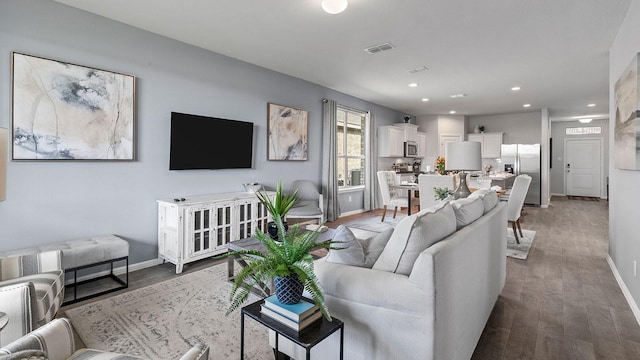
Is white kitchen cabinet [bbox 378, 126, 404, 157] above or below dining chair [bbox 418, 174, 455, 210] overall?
above

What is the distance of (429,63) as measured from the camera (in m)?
4.48

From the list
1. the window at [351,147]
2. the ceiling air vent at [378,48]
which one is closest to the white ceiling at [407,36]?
the ceiling air vent at [378,48]

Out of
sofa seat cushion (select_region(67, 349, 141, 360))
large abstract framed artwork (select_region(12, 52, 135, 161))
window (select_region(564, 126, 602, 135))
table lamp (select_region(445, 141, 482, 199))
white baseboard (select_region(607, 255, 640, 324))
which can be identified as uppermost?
window (select_region(564, 126, 602, 135))

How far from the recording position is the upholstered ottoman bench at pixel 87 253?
101 inches

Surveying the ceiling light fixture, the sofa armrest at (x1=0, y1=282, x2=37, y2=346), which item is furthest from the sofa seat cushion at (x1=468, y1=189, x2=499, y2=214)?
the sofa armrest at (x1=0, y1=282, x2=37, y2=346)

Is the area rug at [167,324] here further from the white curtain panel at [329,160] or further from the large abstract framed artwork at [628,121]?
the white curtain panel at [329,160]

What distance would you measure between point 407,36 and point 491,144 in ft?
22.2

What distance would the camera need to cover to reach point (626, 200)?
→ 9.11 feet

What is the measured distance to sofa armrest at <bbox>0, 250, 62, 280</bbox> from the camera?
80.7 inches

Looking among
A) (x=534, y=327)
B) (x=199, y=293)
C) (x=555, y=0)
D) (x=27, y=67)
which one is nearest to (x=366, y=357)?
(x=534, y=327)

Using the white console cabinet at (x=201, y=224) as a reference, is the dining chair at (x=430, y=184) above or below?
above

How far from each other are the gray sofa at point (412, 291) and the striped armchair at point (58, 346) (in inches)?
29.9

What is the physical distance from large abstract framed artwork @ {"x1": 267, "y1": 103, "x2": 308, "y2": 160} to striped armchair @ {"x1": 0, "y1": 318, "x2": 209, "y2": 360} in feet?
12.3

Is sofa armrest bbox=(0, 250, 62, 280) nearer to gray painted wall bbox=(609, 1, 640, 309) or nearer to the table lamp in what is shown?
the table lamp
